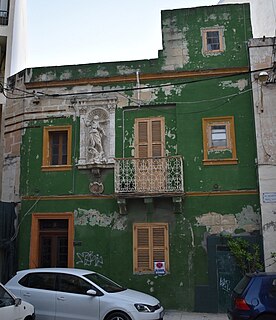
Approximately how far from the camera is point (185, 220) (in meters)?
13.6

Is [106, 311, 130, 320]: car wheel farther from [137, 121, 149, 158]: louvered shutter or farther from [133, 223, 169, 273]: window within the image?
[137, 121, 149, 158]: louvered shutter

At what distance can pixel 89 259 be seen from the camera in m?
13.8

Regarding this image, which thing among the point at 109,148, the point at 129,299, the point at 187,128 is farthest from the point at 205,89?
the point at 129,299

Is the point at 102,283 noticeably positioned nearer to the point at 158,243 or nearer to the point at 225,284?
the point at 158,243

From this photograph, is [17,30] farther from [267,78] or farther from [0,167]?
[267,78]

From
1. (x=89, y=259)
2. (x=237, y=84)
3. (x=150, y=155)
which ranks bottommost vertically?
(x=89, y=259)

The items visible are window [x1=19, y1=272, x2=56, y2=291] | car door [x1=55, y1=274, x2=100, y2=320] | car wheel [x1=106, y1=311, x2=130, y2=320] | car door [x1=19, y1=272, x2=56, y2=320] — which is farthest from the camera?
window [x1=19, y1=272, x2=56, y2=291]

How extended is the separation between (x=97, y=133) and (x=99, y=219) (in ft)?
9.80

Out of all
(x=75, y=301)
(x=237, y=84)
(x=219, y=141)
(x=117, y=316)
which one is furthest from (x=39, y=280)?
(x=237, y=84)

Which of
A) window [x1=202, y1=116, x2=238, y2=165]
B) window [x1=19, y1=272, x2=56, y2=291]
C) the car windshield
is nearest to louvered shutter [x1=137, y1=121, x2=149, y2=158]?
window [x1=202, y1=116, x2=238, y2=165]

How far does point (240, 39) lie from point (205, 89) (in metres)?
2.20

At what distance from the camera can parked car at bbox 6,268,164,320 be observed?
9.57m

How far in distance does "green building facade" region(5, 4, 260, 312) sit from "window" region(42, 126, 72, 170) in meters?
0.04

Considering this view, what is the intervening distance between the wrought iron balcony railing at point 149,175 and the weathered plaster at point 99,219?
1019 millimetres
